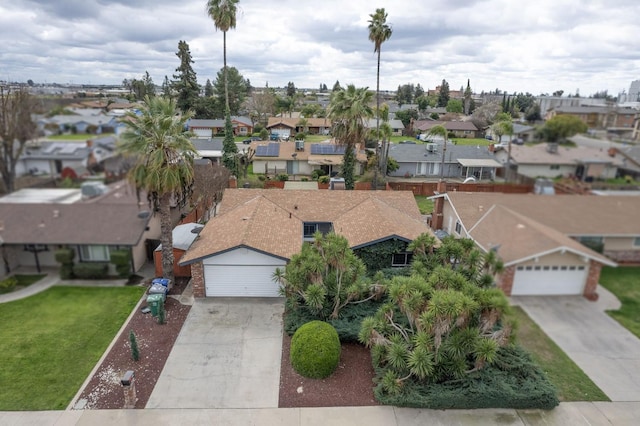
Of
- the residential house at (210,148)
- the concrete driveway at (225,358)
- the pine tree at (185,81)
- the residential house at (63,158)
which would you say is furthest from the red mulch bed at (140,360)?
the pine tree at (185,81)

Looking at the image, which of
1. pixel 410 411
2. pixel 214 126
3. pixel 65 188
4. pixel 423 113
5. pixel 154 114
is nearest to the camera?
pixel 65 188

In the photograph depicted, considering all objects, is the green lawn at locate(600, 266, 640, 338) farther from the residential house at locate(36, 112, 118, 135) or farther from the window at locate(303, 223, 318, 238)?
the window at locate(303, 223, 318, 238)

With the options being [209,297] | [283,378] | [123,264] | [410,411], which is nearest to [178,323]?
[209,297]

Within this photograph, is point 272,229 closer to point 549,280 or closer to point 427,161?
point 549,280

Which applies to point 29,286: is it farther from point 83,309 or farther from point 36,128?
point 36,128

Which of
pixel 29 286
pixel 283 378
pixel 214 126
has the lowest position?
pixel 283 378

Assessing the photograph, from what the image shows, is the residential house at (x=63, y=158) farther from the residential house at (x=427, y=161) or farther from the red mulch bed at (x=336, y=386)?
the residential house at (x=427, y=161)
